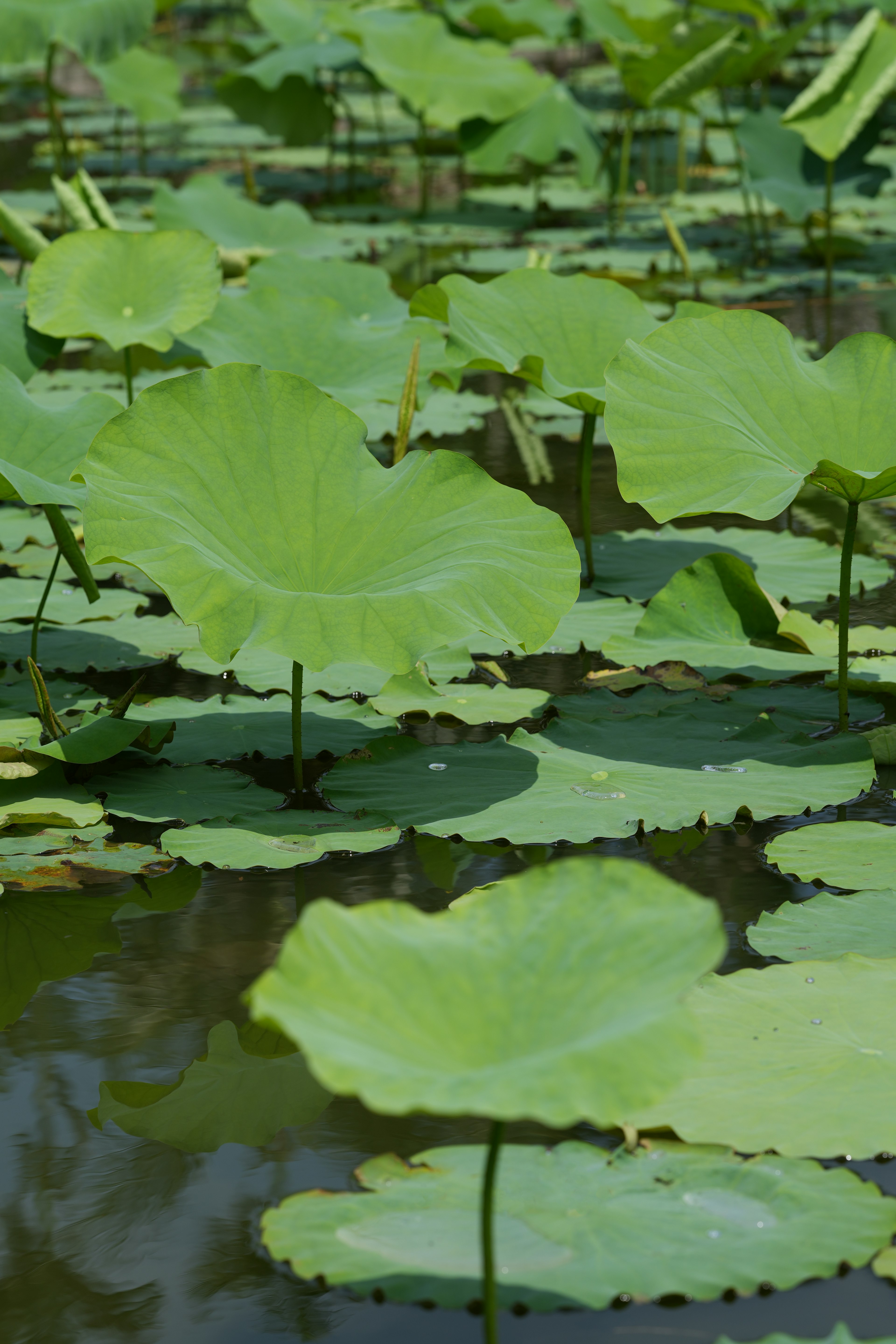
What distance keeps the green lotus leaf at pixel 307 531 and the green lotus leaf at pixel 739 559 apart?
69cm

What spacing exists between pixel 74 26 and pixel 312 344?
3072mm

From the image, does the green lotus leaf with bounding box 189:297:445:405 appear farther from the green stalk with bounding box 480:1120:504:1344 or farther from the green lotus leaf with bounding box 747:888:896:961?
the green stalk with bounding box 480:1120:504:1344

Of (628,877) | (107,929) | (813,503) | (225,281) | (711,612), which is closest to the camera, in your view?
(628,877)

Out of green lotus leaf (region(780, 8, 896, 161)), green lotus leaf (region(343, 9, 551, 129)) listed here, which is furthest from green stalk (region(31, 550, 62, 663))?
green lotus leaf (region(343, 9, 551, 129))

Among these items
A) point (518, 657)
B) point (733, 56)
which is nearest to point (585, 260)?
point (733, 56)

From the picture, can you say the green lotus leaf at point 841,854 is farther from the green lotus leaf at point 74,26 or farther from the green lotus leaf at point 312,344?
the green lotus leaf at point 74,26

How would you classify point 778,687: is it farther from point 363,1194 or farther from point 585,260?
point 585,260

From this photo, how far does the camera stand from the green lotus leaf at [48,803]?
5.16ft

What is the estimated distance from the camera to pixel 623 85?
5.60 m

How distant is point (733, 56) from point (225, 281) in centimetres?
214

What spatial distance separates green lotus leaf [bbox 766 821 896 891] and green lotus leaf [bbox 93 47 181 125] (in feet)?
19.4

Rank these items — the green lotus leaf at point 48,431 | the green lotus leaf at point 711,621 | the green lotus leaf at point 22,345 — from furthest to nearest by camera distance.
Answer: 1. the green lotus leaf at point 22,345
2. the green lotus leaf at point 711,621
3. the green lotus leaf at point 48,431

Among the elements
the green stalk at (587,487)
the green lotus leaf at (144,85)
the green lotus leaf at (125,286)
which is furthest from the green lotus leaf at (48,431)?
the green lotus leaf at (144,85)

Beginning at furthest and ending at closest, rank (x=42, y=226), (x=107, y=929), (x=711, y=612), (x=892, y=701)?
(x=42, y=226)
(x=711, y=612)
(x=892, y=701)
(x=107, y=929)
